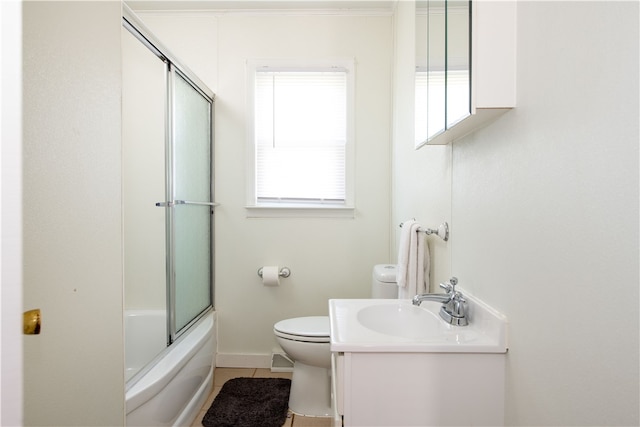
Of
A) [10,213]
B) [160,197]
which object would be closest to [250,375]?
[160,197]

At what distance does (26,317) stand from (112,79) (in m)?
0.80

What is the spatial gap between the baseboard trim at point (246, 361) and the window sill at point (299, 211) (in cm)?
99

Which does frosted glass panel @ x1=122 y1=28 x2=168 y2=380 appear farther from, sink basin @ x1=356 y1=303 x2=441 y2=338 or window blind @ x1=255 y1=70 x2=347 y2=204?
sink basin @ x1=356 y1=303 x2=441 y2=338

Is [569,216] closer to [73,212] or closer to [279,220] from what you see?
[73,212]

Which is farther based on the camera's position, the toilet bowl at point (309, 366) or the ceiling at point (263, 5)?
the ceiling at point (263, 5)

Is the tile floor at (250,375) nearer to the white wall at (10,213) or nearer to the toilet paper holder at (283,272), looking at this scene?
the toilet paper holder at (283,272)

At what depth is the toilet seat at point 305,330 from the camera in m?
1.92

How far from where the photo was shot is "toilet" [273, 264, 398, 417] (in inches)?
75.4

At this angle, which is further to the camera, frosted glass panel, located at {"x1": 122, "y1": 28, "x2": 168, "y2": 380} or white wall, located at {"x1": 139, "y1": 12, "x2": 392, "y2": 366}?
white wall, located at {"x1": 139, "y1": 12, "x2": 392, "y2": 366}

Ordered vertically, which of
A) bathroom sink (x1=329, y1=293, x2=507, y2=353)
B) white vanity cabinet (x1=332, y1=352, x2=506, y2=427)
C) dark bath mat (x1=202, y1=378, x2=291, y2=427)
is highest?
bathroom sink (x1=329, y1=293, x2=507, y2=353)

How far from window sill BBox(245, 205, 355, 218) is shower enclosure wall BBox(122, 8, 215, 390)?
0.40 m

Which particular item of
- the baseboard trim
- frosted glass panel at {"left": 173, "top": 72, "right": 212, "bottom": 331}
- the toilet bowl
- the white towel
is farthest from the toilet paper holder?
the white towel

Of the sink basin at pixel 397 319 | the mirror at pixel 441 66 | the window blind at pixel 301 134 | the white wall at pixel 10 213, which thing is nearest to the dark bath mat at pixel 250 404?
the sink basin at pixel 397 319

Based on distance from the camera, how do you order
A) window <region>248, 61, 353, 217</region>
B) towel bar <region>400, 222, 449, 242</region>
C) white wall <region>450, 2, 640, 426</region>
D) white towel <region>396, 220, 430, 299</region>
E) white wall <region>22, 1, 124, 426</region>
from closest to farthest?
white wall <region>450, 2, 640, 426</region> < white wall <region>22, 1, 124, 426</region> < towel bar <region>400, 222, 449, 242</region> < white towel <region>396, 220, 430, 299</region> < window <region>248, 61, 353, 217</region>
